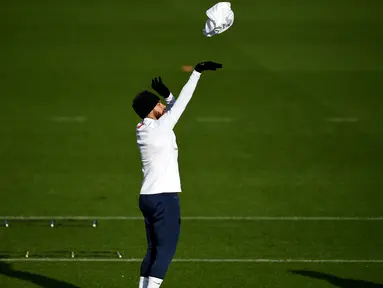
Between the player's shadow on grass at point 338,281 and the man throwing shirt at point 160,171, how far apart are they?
2929 millimetres

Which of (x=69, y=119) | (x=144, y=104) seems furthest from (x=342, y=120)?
(x=144, y=104)

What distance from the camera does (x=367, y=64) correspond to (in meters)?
29.8

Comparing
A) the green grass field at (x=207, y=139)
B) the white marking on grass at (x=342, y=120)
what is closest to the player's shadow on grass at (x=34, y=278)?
the green grass field at (x=207, y=139)

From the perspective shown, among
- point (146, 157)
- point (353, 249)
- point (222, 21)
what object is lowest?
point (353, 249)

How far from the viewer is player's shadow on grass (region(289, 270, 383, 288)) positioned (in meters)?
15.1

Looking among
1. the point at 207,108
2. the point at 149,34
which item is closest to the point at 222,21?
the point at 207,108

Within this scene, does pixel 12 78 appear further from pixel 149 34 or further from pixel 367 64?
pixel 367 64

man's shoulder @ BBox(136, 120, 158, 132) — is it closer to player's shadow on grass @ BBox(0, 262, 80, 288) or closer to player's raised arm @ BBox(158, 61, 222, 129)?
player's raised arm @ BBox(158, 61, 222, 129)

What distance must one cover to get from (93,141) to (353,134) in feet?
17.4

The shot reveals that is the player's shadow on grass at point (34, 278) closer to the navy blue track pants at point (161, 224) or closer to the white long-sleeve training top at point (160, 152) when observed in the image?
the navy blue track pants at point (161, 224)

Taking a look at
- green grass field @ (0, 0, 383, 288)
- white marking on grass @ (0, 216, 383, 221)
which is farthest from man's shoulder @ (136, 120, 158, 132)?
white marking on grass @ (0, 216, 383, 221)

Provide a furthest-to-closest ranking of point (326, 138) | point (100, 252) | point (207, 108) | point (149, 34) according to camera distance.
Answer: point (149, 34)
point (207, 108)
point (326, 138)
point (100, 252)

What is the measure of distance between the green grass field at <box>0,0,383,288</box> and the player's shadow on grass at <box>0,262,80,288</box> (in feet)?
0.09

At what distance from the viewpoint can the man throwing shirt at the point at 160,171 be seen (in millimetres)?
13031
